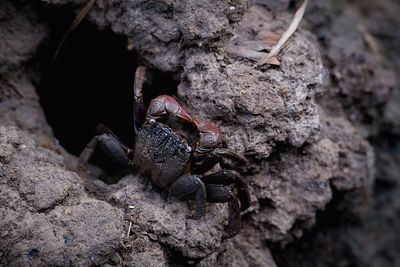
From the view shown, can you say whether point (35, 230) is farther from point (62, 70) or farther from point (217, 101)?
point (62, 70)

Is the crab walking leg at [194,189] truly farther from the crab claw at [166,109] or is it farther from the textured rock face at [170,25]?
the textured rock face at [170,25]

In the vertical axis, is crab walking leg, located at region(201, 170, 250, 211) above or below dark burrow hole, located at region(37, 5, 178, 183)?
above

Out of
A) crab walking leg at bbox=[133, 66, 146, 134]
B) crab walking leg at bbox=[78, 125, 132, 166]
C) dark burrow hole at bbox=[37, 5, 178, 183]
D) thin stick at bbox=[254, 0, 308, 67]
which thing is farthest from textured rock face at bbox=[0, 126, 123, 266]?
thin stick at bbox=[254, 0, 308, 67]

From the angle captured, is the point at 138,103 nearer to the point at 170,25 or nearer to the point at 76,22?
the point at 170,25

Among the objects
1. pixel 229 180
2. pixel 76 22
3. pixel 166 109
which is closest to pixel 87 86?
pixel 76 22

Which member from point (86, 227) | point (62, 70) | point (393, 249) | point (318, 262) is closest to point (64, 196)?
point (86, 227)

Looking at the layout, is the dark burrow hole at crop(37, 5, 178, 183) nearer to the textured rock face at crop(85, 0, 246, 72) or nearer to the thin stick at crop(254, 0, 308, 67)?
the textured rock face at crop(85, 0, 246, 72)
